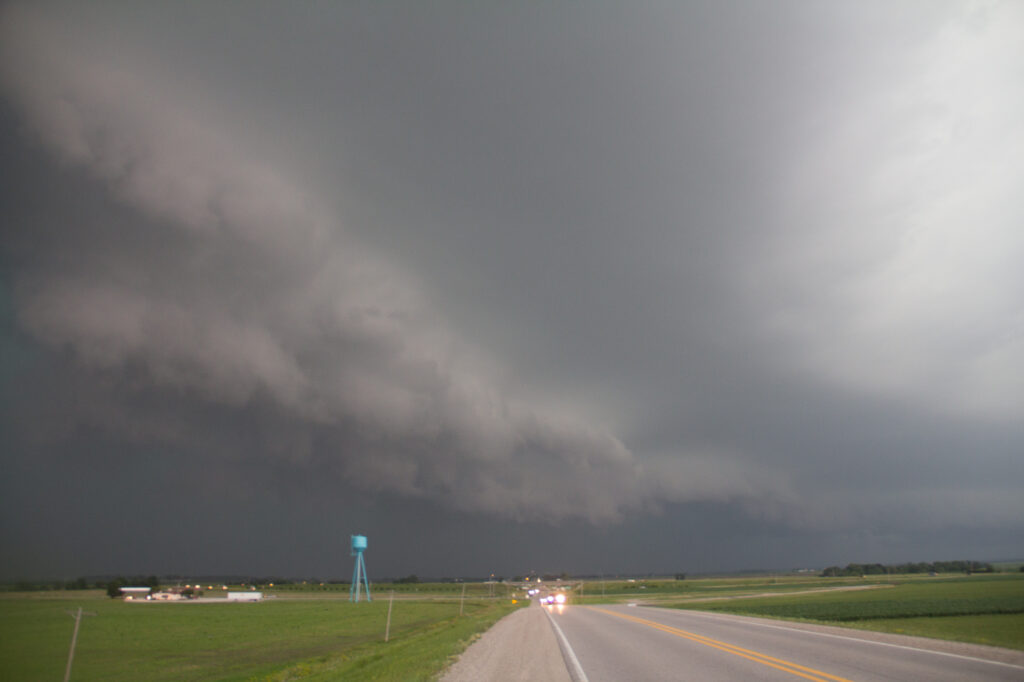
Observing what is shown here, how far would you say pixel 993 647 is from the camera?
2217cm

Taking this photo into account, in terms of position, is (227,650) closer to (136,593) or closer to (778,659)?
(778,659)

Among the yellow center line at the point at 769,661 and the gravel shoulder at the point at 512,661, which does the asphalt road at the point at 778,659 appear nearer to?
the yellow center line at the point at 769,661

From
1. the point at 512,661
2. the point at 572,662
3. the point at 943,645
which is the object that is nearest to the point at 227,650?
the point at 512,661

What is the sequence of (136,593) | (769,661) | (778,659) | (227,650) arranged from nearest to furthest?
(769,661)
(778,659)
(227,650)
(136,593)

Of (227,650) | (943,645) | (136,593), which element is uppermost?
(943,645)

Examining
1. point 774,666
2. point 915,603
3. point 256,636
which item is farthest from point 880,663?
point 915,603

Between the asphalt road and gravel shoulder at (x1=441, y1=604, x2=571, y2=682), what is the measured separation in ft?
2.53

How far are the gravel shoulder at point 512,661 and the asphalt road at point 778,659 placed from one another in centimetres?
77

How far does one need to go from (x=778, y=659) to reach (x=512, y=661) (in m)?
10.2

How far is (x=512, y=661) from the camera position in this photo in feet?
77.8

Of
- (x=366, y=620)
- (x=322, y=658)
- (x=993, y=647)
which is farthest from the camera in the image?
(x=366, y=620)

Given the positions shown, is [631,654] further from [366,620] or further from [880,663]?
[366,620]

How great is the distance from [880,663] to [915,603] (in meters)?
73.9

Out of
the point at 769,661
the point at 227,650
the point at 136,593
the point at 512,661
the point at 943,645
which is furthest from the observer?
the point at 136,593
